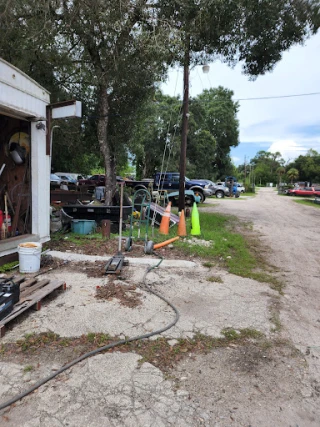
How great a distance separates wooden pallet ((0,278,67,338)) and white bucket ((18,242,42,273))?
1.69 feet

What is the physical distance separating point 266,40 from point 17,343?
10.8 metres

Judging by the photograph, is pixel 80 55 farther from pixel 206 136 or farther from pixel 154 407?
pixel 206 136

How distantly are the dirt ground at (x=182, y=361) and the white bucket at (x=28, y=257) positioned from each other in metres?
0.38

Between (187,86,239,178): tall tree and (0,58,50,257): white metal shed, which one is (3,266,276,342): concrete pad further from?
(187,86,239,178): tall tree

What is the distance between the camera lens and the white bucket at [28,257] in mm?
4945

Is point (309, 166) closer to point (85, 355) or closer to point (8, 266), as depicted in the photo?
point (8, 266)

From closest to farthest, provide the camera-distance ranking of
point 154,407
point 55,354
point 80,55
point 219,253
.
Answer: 1. point 154,407
2. point 55,354
3. point 219,253
4. point 80,55

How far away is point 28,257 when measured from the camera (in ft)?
16.3

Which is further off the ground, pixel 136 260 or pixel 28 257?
pixel 28 257

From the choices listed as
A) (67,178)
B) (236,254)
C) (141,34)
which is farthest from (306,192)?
(236,254)

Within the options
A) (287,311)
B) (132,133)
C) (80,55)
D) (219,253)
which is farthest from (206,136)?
(287,311)

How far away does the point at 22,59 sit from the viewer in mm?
10492

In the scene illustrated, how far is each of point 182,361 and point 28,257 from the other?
3.24 meters

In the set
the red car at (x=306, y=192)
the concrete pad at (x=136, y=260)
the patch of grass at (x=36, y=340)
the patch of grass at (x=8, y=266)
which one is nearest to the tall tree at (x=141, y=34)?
the concrete pad at (x=136, y=260)
